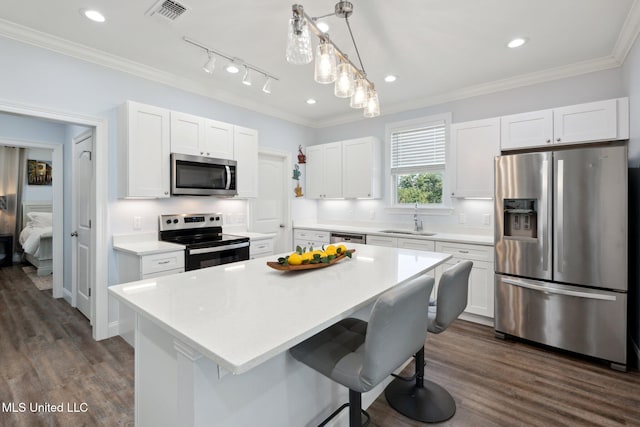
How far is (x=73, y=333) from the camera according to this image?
3.17 m

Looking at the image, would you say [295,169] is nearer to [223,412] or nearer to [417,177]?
[417,177]

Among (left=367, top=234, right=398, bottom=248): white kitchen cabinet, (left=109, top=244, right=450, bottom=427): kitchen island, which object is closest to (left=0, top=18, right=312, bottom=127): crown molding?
(left=367, top=234, right=398, bottom=248): white kitchen cabinet

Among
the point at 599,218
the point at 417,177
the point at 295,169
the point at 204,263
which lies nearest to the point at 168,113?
the point at 204,263

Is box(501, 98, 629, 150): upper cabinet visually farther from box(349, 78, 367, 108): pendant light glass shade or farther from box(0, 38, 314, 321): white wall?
box(0, 38, 314, 321): white wall

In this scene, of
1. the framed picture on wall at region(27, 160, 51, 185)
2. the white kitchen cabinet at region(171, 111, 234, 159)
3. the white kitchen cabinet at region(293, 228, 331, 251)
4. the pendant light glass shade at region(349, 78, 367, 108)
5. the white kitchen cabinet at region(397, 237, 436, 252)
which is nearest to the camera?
the pendant light glass shade at region(349, 78, 367, 108)

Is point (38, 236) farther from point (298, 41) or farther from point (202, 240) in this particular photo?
point (298, 41)

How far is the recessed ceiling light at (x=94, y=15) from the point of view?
236cm

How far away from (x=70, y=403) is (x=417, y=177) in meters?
4.30

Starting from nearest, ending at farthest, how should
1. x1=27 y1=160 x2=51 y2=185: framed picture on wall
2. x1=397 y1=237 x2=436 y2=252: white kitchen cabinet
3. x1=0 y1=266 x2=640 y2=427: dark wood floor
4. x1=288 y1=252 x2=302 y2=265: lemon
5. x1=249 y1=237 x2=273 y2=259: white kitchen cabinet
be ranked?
x1=288 y1=252 x2=302 y2=265: lemon < x1=0 y1=266 x2=640 y2=427: dark wood floor < x1=397 y1=237 x2=436 y2=252: white kitchen cabinet < x1=249 y1=237 x2=273 y2=259: white kitchen cabinet < x1=27 y1=160 x2=51 y2=185: framed picture on wall

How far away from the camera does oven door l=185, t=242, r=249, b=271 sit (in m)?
3.10

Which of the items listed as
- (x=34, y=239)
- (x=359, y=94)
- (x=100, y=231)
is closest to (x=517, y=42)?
(x=359, y=94)

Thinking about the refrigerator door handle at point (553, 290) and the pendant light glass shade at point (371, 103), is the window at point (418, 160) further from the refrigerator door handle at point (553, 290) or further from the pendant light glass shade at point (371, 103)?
the pendant light glass shade at point (371, 103)

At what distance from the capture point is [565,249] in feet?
8.82

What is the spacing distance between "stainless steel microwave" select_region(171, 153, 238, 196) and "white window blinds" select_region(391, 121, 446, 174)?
7.71 feet
